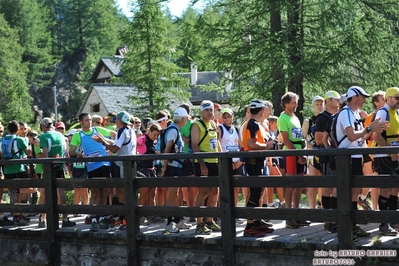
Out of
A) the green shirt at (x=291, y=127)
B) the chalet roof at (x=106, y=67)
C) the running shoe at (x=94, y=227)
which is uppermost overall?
the chalet roof at (x=106, y=67)

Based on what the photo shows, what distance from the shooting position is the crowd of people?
862 cm

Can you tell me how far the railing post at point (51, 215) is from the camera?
34.2 feet

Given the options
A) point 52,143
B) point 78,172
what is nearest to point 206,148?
point 52,143

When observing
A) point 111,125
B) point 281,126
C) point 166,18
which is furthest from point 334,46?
point 166,18

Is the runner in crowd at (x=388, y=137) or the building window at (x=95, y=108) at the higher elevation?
the building window at (x=95, y=108)

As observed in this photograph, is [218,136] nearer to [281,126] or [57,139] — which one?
[281,126]

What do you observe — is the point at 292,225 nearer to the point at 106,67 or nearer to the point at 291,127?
the point at 291,127

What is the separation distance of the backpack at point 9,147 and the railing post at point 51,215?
1864 millimetres

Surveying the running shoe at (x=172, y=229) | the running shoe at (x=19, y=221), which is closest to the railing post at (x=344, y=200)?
the running shoe at (x=172, y=229)

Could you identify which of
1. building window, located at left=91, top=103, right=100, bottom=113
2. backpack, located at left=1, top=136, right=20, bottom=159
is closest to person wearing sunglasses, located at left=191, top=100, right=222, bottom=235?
backpack, located at left=1, top=136, right=20, bottom=159

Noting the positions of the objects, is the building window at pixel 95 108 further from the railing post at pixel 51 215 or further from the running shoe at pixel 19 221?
the railing post at pixel 51 215

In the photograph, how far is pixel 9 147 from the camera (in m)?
12.4

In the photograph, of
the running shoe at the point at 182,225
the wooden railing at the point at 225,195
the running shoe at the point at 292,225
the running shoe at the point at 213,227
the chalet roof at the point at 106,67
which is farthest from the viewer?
the chalet roof at the point at 106,67

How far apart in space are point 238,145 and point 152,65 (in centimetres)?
3716
